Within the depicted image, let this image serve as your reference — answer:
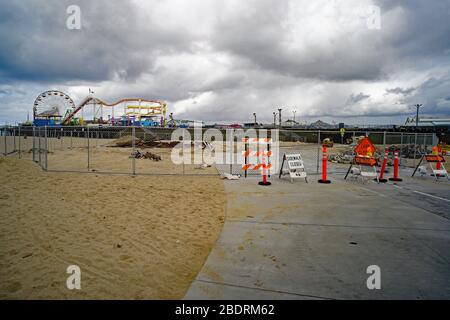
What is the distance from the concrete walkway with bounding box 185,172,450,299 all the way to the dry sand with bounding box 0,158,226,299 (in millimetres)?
535

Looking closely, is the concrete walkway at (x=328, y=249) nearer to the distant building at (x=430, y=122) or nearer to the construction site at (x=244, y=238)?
the construction site at (x=244, y=238)

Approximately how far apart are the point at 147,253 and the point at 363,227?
14.5 feet

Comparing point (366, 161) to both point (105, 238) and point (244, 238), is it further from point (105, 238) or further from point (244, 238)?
point (105, 238)

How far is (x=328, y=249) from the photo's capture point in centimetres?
492

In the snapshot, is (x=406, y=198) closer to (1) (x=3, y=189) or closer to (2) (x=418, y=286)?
(2) (x=418, y=286)

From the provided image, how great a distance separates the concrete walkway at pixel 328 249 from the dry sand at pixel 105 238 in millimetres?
535

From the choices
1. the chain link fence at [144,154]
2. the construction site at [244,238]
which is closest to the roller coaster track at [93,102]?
the chain link fence at [144,154]

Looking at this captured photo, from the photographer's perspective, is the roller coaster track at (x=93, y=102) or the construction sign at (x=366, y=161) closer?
the construction sign at (x=366, y=161)

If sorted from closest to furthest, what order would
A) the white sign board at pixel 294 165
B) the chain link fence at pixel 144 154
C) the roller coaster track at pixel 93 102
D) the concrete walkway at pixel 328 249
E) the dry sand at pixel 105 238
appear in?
the concrete walkway at pixel 328 249
the dry sand at pixel 105 238
the white sign board at pixel 294 165
the chain link fence at pixel 144 154
the roller coaster track at pixel 93 102

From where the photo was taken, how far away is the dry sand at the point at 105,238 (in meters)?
3.76

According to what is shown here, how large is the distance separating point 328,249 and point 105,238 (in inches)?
160
